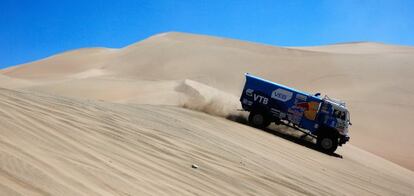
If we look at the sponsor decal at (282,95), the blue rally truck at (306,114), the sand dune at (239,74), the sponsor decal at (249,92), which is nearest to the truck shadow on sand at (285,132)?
the blue rally truck at (306,114)

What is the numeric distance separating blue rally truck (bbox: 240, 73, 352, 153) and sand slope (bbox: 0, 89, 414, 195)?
10.3 ft

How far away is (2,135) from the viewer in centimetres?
673

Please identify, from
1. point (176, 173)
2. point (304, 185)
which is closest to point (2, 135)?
point (176, 173)

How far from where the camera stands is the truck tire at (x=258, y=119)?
17359 millimetres

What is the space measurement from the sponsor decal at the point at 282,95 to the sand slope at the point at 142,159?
3414 millimetres

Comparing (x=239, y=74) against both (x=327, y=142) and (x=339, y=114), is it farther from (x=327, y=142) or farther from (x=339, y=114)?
(x=327, y=142)

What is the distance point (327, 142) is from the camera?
17.2 metres

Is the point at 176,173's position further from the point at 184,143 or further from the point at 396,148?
the point at 396,148

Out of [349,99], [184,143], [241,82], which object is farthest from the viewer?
[241,82]

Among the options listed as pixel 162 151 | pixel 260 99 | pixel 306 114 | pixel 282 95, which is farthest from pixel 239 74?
pixel 162 151

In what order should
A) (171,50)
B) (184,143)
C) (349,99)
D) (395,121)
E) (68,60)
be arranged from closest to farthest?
1. (184,143)
2. (395,121)
3. (349,99)
4. (171,50)
5. (68,60)

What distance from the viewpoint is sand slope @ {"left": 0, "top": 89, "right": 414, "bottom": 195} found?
19.8ft

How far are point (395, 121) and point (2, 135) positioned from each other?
2793 centimetres

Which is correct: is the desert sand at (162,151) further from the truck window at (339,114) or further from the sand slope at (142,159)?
the truck window at (339,114)
